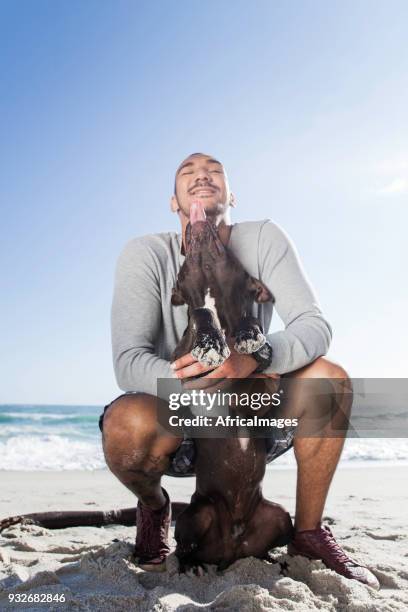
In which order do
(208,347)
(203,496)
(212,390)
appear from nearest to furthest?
(208,347)
(212,390)
(203,496)

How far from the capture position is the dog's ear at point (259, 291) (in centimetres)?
282

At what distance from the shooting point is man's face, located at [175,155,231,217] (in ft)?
10.4

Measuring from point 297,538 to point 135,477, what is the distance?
838 mm

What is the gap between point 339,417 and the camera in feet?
9.19

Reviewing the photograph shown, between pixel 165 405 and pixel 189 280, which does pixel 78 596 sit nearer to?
pixel 165 405

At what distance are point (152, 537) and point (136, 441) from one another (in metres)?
0.55

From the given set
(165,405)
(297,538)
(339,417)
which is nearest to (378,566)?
(297,538)

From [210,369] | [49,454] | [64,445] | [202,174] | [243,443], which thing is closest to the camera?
[210,369]

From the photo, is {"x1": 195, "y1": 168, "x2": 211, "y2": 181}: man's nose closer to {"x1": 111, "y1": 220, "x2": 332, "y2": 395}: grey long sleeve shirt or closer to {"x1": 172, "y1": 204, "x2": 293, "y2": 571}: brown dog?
{"x1": 111, "y1": 220, "x2": 332, "y2": 395}: grey long sleeve shirt

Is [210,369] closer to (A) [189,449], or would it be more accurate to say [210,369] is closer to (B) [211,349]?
(B) [211,349]

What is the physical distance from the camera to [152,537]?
9.45ft

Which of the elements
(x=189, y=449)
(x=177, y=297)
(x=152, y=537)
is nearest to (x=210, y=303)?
(x=177, y=297)

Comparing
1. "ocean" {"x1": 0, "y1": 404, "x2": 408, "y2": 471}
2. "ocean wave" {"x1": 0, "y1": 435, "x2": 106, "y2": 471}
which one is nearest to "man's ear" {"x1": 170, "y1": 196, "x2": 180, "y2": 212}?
"ocean" {"x1": 0, "y1": 404, "x2": 408, "y2": 471}

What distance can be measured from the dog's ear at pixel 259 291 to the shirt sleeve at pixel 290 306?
107mm
